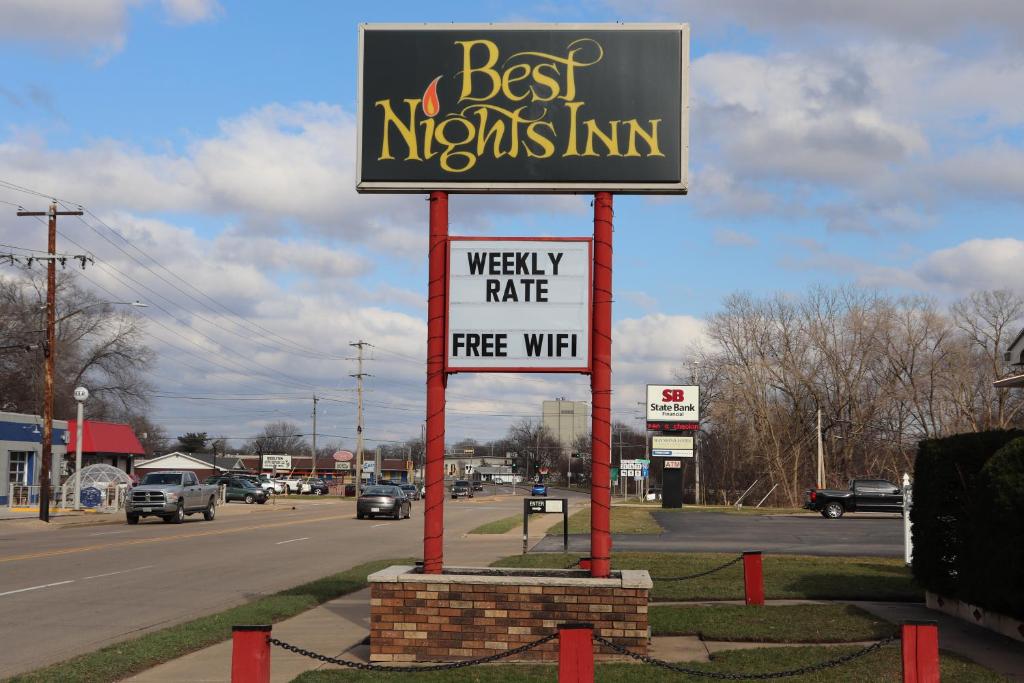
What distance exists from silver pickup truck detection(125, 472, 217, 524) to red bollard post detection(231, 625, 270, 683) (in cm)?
3215

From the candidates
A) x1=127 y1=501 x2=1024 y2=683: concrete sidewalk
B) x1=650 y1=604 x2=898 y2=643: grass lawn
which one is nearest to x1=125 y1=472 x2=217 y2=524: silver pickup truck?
A: x1=127 y1=501 x2=1024 y2=683: concrete sidewalk

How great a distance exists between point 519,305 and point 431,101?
2.65 metres

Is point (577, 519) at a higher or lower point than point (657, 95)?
lower

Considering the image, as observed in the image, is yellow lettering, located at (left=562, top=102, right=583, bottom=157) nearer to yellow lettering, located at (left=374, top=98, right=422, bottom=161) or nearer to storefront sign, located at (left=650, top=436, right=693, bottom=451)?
yellow lettering, located at (left=374, top=98, right=422, bottom=161)

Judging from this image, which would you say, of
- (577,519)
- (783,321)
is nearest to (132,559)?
(577,519)

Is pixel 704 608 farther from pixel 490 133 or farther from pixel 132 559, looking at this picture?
pixel 132 559

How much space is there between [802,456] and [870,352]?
9.37 m

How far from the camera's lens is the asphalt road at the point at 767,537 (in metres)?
26.4

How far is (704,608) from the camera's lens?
46.0ft

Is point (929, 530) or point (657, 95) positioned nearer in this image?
point (657, 95)

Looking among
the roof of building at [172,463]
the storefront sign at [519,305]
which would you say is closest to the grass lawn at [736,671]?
the storefront sign at [519,305]

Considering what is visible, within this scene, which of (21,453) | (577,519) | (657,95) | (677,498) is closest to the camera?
(657,95)

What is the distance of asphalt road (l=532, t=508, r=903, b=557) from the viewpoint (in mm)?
26422

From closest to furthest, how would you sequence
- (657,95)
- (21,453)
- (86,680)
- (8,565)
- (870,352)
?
1. (86,680)
2. (657,95)
3. (8,565)
4. (21,453)
5. (870,352)
